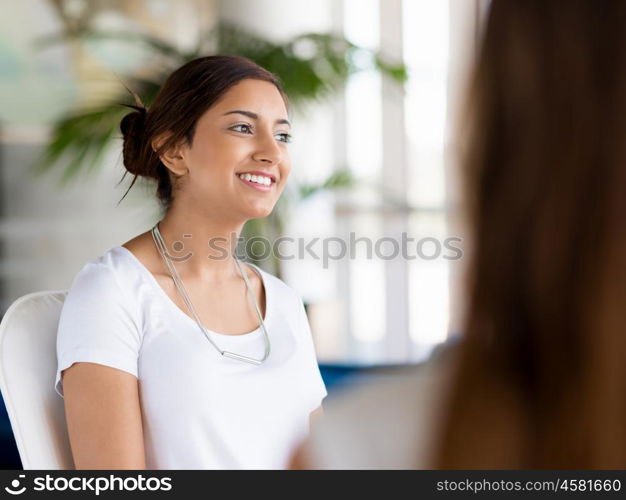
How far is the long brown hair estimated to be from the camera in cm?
A: 44

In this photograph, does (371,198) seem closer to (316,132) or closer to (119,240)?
(316,132)

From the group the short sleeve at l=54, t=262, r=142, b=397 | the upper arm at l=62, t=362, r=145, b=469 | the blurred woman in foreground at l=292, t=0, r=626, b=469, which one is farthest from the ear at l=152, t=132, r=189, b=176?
the blurred woman in foreground at l=292, t=0, r=626, b=469

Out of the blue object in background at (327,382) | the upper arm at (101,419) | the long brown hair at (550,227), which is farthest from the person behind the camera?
the blue object in background at (327,382)

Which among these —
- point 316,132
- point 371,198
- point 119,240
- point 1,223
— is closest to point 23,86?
point 1,223

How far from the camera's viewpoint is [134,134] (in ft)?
4.83

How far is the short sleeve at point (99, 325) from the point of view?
3.84 ft

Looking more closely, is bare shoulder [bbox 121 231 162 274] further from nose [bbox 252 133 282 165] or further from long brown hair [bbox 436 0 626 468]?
long brown hair [bbox 436 0 626 468]

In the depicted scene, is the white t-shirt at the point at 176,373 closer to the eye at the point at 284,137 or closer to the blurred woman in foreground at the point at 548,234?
the eye at the point at 284,137

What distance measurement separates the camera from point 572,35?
1.46 feet

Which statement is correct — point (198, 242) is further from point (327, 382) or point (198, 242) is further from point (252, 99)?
point (327, 382)

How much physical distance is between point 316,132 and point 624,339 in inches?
192

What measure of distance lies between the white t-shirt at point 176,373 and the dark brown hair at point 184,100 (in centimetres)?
22

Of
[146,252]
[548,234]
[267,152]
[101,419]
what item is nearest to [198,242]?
[146,252]

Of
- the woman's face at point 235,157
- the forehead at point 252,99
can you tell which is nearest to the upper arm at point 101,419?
the woman's face at point 235,157
